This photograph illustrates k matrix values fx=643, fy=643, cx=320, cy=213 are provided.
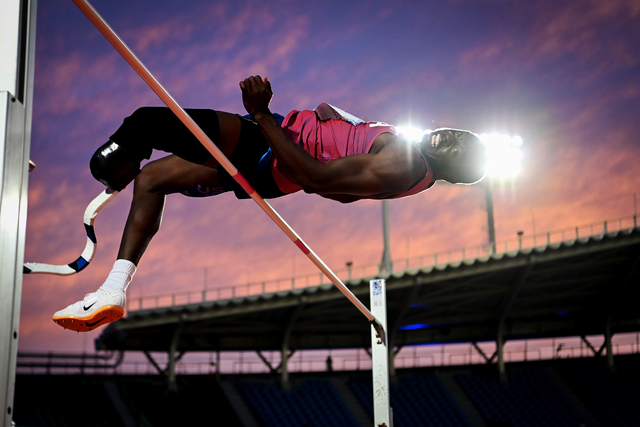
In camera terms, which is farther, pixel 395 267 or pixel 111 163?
pixel 395 267

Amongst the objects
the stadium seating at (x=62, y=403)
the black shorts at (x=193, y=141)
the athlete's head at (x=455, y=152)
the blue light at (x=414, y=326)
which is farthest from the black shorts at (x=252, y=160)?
the blue light at (x=414, y=326)

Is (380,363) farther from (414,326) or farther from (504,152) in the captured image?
(504,152)

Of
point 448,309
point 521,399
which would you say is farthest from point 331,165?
point 521,399

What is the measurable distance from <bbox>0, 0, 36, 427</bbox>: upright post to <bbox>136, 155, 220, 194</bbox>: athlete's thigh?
0.92 m

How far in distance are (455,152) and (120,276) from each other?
4.03 ft

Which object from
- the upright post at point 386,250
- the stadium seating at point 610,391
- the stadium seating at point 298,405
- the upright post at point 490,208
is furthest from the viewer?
the upright post at point 490,208

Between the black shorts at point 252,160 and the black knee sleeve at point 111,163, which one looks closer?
the black knee sleeve at point 111,163

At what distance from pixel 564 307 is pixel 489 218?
9.98 ft

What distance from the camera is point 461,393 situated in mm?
15648

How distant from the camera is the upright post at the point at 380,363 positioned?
11.9ft

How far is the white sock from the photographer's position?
6.93 feet

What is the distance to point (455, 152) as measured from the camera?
2271 millimetres

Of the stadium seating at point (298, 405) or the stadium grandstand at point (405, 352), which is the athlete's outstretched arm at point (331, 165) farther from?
the stadium seating at point (298, 405)

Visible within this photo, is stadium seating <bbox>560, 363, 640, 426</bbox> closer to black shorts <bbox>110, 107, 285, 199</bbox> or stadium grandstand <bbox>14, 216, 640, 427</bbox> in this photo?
Answer: stadium grandstand <bbox>14, 216, 640, 427</bbox>
